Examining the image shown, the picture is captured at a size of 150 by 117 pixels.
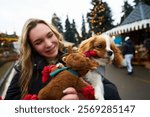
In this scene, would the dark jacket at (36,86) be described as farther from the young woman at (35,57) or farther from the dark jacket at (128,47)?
the dark jacket at (128,47)

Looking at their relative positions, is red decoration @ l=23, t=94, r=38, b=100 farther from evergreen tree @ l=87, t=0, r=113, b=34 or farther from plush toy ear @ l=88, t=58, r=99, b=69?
evergreen tree @ l=87, t=0, r=113, b=34

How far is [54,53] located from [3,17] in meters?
0.18

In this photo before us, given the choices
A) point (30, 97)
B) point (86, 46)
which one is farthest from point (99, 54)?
point (30, 97)

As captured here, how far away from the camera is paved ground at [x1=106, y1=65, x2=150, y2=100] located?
2.00 ft

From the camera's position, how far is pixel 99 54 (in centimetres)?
48

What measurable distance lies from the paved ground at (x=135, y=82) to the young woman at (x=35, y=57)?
112mm

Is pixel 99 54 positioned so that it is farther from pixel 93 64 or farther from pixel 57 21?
pixel 57 21

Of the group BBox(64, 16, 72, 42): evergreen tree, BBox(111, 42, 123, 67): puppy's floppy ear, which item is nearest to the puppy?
BBox(111, 42, 123, 67): puppy's floppy ear

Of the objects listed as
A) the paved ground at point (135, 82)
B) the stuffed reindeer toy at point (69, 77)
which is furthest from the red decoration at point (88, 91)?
the paved ground at point (135, 82)

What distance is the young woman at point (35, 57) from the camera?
0.47 m

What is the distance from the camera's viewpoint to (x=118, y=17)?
2.04 ft

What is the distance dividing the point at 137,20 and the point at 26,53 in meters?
0.26

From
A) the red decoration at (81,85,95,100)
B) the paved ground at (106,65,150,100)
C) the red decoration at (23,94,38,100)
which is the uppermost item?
the red decoration at (81,85,95,100)

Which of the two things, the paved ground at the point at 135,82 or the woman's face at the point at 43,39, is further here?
the paved ground at the point at 135,82
